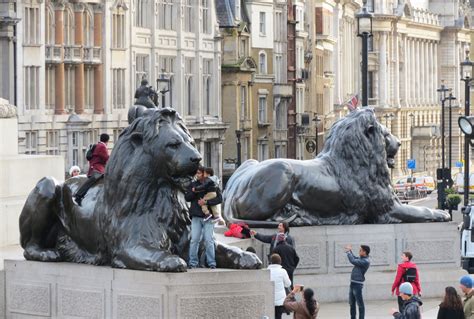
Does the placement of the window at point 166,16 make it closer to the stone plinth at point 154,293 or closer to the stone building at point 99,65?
the stone building at point 99,65

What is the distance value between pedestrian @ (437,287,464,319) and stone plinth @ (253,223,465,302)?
7162mm

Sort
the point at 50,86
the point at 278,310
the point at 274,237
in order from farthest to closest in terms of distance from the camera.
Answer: the point at 50,86 < the point at 274,237 < the point at 278,310

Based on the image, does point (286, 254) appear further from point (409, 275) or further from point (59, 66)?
point (59, 66)

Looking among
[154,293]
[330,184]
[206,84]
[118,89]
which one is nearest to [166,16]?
[206,84]

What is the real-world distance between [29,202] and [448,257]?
9783mm

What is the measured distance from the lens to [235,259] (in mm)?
20844

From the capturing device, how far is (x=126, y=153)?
809 inches

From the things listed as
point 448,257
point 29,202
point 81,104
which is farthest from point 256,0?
point 29,202

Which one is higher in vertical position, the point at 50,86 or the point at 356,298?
the point at 50,86

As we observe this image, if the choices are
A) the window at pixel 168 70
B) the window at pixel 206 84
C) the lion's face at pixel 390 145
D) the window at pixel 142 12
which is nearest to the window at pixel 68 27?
the window at pixel 142 12

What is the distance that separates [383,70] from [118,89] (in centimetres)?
9078

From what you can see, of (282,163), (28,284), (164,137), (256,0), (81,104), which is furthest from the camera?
(256,0)

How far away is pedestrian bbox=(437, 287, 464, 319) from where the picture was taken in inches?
843

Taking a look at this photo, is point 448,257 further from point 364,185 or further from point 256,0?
point 256,0
